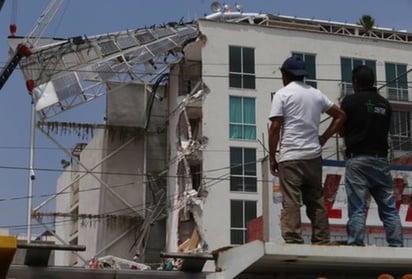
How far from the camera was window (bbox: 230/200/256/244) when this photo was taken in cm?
4194

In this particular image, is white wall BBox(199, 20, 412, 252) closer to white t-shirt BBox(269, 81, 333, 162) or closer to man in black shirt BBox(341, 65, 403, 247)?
man in black shirt BBox(341, 65, 403, 247)

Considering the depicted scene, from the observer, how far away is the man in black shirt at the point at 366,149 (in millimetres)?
7027

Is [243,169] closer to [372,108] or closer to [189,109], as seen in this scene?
[189,109]

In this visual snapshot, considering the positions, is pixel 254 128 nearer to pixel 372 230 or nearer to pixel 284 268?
pixel 372 230

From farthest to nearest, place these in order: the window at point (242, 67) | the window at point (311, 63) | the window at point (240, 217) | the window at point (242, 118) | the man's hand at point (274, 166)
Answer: the window at point (311, 63)
the window at point (242, 67)
the window at point (242, 118)
the window at point (240, 217)
the man's hand at point (274, 166)

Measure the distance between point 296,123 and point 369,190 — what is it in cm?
96

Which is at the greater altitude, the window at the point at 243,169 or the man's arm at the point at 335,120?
the window at the point at 243,169

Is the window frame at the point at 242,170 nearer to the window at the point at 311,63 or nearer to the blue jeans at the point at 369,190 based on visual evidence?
the window at the point at 311,63

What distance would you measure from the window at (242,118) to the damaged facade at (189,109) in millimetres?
61

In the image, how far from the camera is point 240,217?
42.6 m

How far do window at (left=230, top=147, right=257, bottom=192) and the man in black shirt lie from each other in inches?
1418

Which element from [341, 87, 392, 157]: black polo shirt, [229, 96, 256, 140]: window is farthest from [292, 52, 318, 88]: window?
[341, 87, 392, 157]: black polo shirt

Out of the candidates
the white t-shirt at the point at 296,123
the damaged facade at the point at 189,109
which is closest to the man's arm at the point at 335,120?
the white t-shirt at the point at 296,123

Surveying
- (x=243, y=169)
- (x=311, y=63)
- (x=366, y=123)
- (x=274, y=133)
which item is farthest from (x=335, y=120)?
(x=311, y=63)
